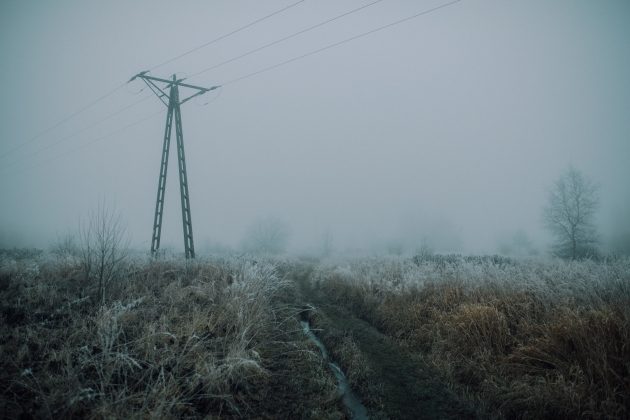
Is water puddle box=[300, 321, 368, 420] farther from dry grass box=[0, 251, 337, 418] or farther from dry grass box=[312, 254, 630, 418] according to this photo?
dry grass box=[312, 254, 630, 418]

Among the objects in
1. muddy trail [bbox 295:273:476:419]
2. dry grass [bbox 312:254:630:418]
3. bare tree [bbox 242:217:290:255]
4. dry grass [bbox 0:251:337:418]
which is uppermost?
dry grass [bbox 0:251:337:418]

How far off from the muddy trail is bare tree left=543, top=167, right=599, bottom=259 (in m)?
29.6

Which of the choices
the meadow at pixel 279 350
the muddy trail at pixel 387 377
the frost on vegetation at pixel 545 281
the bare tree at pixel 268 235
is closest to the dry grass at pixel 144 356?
the meadow at pixel 279 350

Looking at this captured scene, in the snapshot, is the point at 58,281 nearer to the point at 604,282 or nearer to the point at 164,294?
the point at 164,294

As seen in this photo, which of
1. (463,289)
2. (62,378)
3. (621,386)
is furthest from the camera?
(463,289)

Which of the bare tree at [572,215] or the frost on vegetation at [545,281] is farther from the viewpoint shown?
the bare tree at [572,215]

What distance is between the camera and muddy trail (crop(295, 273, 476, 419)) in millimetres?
3963

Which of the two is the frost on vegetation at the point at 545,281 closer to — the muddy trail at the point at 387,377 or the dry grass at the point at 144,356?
the muddy trail at the point at 387,377

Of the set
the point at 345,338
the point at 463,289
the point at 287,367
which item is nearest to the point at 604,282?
the point at 463,289

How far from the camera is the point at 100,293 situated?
232 inches

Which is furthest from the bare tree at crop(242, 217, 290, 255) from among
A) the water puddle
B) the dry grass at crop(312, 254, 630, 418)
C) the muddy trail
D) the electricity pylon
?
the water puddle

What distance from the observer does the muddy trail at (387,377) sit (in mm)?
3963

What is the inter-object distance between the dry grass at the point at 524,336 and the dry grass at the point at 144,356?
8.30 feet

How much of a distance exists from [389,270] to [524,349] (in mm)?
7323
